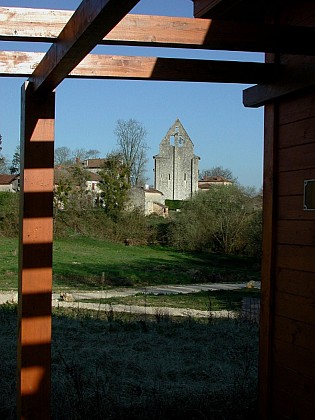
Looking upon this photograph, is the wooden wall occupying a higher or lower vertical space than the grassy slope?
higher

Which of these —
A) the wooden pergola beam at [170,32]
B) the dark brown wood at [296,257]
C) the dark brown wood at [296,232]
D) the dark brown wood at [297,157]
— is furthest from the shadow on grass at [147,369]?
the wooden pergola beam at [170,32]

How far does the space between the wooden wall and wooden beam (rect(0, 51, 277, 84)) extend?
491 millimetres

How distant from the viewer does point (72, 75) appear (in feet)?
11.1

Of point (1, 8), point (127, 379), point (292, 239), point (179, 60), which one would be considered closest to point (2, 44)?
point (1, 8)

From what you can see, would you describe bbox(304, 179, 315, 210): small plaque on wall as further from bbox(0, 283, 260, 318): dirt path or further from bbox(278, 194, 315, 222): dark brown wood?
bbox(0, 283, 260, 318): dirt path

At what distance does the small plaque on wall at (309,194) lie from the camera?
3.46 metres

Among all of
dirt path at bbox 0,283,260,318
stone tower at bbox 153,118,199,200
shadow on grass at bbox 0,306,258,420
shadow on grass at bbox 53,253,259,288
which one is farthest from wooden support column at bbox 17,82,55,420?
stone tower at bbox 153,118,199,200

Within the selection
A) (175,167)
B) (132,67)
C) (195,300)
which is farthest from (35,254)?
(175,167)

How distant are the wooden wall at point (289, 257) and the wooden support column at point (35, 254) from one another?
4.22ft

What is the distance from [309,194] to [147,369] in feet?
8.35

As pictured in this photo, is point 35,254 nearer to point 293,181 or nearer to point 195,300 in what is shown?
point 293,181

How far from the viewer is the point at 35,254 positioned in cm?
359

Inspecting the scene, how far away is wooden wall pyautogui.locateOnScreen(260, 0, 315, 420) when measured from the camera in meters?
3.51

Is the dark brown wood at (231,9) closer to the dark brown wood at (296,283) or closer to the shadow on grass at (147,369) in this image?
the dark brown wood at (296,283)
